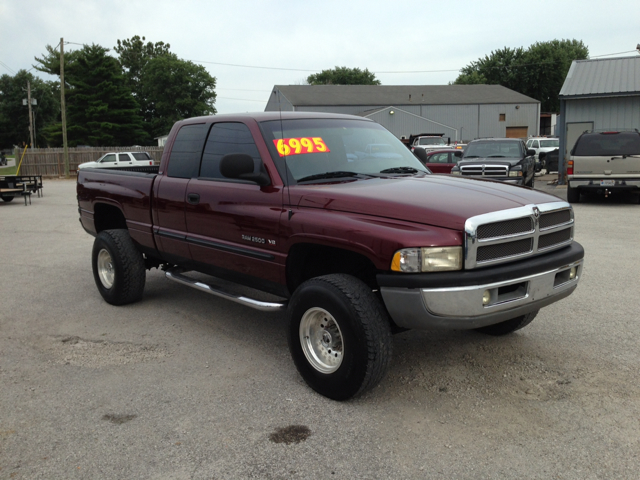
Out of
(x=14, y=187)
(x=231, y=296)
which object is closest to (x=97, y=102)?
(x=14, y=187)

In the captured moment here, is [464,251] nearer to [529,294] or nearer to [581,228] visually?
[529,294]

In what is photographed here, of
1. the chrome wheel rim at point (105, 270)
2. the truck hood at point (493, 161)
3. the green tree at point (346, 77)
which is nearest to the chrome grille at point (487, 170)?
the truck hood at point (493, 161)

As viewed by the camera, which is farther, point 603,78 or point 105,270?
point 603,78

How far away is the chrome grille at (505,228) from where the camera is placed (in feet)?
11.4

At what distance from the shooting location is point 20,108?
73812mm

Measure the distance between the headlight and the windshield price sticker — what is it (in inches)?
58.7

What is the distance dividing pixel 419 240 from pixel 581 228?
8.77 metres

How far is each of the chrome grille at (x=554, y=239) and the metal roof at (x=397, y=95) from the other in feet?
174

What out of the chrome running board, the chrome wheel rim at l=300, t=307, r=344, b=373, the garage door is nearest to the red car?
the chrome running board

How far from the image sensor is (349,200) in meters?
3.83

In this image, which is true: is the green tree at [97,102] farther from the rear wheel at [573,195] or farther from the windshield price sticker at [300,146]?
the windshield price sticker at [300,146]

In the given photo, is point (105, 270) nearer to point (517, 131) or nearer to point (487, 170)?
point (487, 170)

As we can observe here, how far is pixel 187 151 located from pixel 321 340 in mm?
2409

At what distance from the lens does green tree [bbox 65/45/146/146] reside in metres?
50.6
